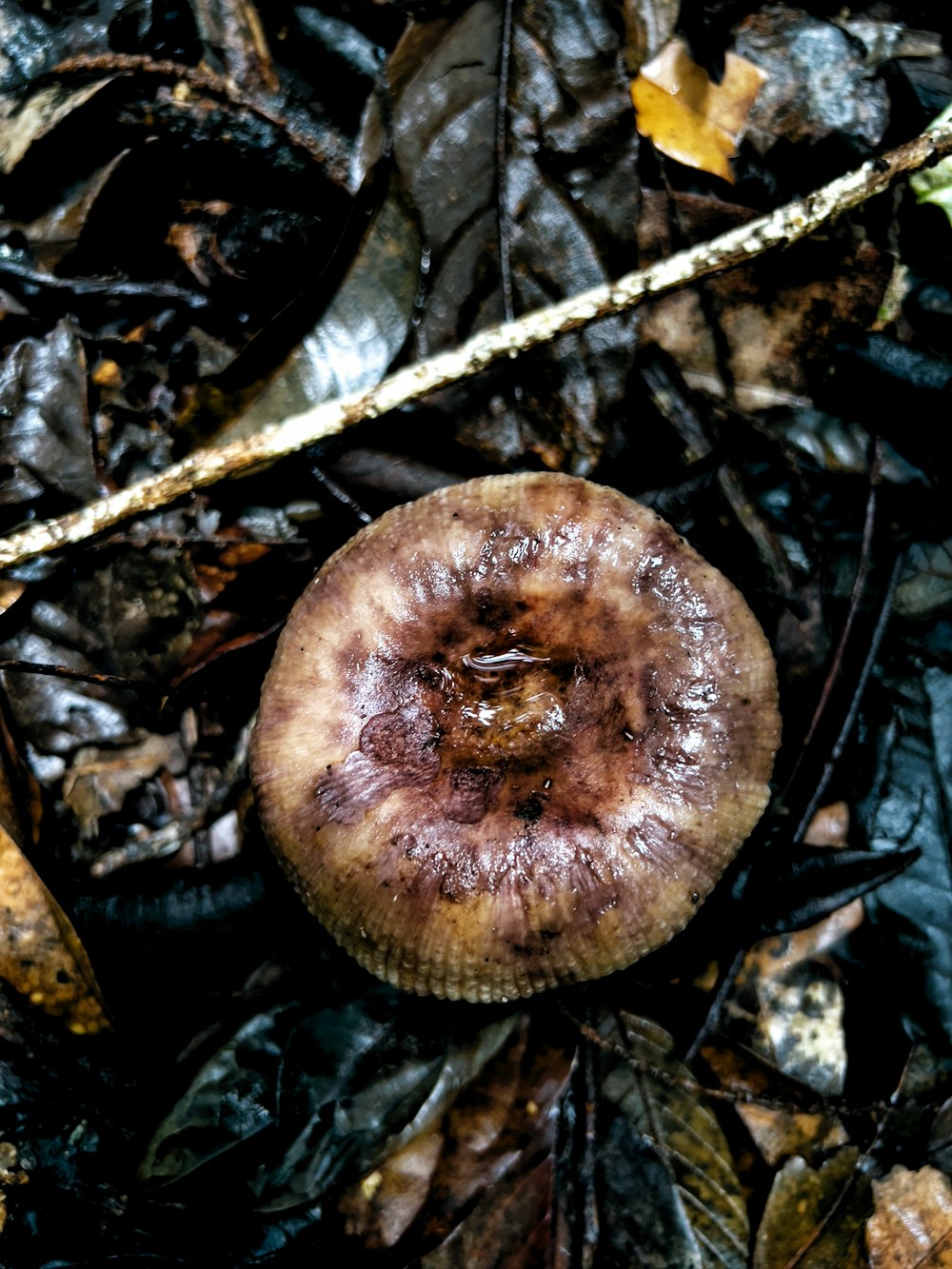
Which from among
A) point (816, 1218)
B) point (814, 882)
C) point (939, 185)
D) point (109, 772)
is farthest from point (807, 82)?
point (816, 1218)

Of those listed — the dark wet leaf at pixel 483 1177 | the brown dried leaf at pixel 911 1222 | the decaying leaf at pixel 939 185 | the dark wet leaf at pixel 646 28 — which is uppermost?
the dark wet leaf at pixel 646 28

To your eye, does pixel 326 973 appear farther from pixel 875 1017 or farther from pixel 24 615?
pixel 875 1017

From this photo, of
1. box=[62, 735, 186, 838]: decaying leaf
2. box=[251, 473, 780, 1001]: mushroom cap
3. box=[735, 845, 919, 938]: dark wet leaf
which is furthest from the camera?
box=[62, 735, 186, 838]: decaying leaf

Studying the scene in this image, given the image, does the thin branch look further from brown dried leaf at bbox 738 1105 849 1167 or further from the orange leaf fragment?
brown dried leaf at bbox 738 1105 849 1167

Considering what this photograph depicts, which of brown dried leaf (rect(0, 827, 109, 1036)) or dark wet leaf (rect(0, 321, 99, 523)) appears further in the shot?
dark wet leaf (rect(0, 321, 99, 523))

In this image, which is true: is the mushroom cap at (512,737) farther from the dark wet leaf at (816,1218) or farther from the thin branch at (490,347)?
the dark wet leaf at (816,1218)

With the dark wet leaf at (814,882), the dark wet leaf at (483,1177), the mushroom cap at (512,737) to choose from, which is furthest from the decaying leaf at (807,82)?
the dark wet leaf at (483,1177)

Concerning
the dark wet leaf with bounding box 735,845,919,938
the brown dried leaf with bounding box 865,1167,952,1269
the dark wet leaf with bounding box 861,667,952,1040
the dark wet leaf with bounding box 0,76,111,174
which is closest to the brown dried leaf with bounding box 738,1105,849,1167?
the brown dried leaf with bounding box 865,1167,952,1269

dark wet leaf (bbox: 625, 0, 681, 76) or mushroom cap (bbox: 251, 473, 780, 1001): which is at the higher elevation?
dark wet leaf (bbox: 625, 0, 681, 76)
